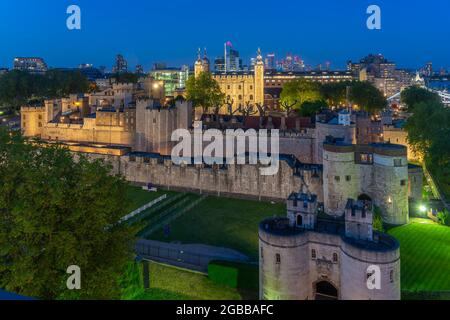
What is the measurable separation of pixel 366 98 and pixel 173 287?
5448cm

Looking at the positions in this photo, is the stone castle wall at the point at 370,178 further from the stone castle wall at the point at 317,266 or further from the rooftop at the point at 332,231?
the stone castle wall at the point at 317,266

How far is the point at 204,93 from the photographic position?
71312mm

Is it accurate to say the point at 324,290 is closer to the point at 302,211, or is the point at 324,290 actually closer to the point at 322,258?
the point at 322,258

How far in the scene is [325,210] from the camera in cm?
3253

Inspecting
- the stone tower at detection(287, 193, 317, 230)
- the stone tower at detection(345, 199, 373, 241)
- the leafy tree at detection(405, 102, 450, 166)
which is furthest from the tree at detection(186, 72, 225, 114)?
the stone tower at detection(345, 199, 373, 241)

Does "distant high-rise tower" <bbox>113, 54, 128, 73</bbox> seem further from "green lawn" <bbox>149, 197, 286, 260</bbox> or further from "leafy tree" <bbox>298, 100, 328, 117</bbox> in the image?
"green lawn" <bbox>149, 197, 286, 260</bbox>

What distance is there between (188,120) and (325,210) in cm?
2193

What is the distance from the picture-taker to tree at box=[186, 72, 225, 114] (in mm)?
70812

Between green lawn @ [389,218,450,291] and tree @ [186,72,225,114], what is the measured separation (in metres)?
45.5

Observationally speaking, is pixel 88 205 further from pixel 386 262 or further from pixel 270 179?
pixel 270 179

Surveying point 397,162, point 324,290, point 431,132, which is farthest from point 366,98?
point 324,290

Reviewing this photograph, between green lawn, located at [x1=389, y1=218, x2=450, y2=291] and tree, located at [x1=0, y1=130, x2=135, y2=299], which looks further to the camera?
green lawn, located at [x1=389, y1=218, x2=450, y2=291]

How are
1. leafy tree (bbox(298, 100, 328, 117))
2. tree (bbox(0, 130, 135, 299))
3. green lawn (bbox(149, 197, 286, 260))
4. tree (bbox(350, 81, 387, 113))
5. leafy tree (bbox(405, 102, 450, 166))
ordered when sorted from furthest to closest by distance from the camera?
1. tree (bbox(350, 81, 387, 113))
2. leafy tree (bbox(298, 100, 328, 117))
3. leafy tree (bbox(405, 102, 450, 166))
4. green lawn (bbox(149, 197, 286, 260))
5. tree (bbox(0, 130, 135, 299))

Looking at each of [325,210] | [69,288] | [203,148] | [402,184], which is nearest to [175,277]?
[69,288]
